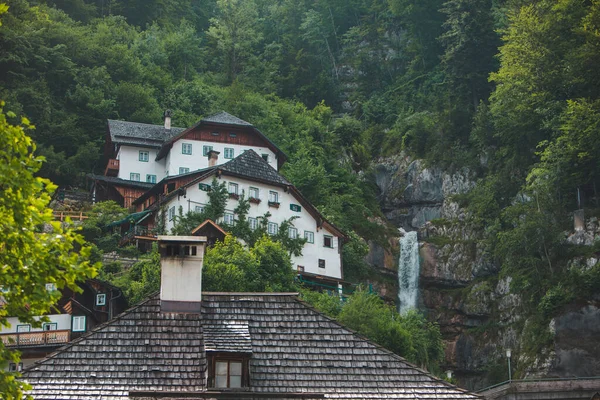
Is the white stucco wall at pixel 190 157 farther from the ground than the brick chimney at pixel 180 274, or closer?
farther from the ground

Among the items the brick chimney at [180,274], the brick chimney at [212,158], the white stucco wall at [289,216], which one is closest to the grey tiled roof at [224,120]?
the brick chimney at [212,158]

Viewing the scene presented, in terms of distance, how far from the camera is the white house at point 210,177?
3147 inches

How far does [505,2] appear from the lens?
361 ft

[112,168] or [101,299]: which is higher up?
[112,168]

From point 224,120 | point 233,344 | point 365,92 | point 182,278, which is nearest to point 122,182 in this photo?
point 224,120

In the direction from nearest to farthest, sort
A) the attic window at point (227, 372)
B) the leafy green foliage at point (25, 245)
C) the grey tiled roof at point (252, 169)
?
1. the leafy green foliage at point (25, 245)
2. the attic window at point (227, 372)
3. the grey tiled roof at point (252, 169)

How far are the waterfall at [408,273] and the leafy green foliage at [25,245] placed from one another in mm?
69089

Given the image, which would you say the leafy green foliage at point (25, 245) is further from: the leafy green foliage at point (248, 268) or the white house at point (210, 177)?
the white house at point (210, 177)

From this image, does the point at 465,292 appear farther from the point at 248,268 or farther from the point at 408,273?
the point at 248,268

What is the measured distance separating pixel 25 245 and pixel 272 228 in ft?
197

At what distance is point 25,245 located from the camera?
799 inches

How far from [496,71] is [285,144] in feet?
65.8

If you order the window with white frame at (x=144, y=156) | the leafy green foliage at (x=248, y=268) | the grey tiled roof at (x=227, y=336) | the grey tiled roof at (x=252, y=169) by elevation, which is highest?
the window with white frame at (x=144, y=156)

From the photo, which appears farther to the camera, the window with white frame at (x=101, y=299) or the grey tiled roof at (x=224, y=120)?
the grey tiled roof at (x=224, y=120)
